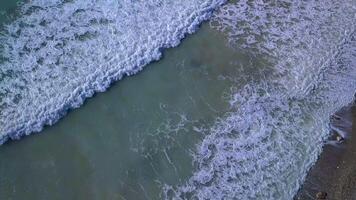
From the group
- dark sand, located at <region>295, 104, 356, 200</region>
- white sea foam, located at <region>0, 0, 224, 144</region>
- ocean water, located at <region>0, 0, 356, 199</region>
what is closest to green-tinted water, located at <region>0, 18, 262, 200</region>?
ocean water, located at <region>0, 0, 356, 199</region>

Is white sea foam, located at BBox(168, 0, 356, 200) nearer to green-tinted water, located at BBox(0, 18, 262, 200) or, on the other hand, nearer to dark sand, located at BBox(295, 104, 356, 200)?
dark sand, located at BBox(295, 104, 356, 200)

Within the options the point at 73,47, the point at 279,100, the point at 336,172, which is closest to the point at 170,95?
the point at 279,100

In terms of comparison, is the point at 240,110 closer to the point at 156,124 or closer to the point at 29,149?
the point at 156,124

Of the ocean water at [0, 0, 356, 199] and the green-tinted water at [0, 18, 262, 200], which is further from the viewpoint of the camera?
the ocean water at [0, 0, 356, 199]

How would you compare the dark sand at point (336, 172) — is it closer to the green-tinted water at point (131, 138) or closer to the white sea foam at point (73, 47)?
the green-tinted water at point (131, 138)

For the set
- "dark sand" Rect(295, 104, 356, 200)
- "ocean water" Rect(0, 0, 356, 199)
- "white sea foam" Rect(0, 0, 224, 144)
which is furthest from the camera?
"white sea foam" Rect(0, 0, 224, 144)

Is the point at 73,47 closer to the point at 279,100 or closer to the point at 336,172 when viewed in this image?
the point at 279,100
